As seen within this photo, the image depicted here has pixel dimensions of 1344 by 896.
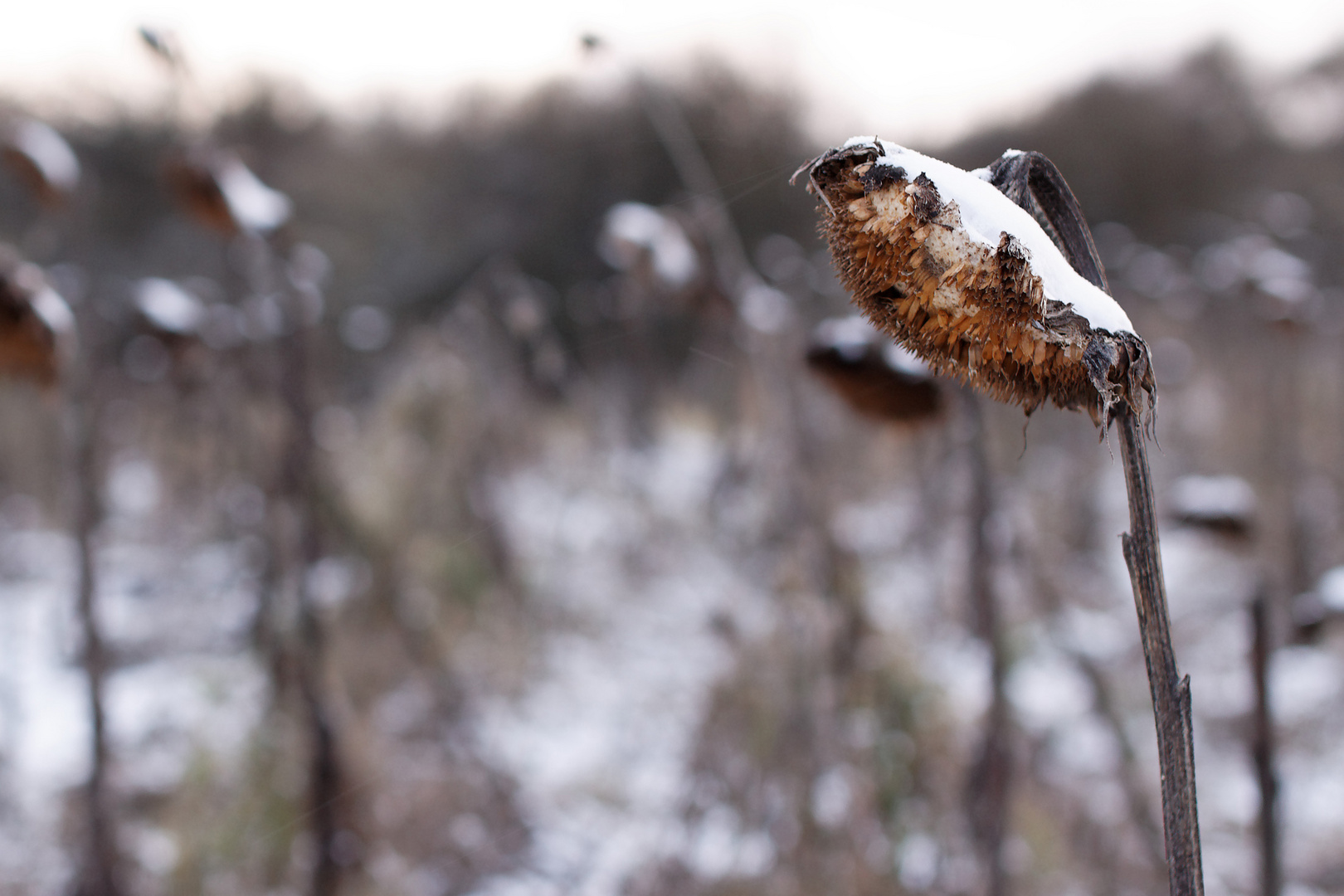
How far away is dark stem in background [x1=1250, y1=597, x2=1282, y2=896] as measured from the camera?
747mm

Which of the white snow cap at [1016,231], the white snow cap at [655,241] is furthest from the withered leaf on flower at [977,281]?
the white snow cap at [655,241]

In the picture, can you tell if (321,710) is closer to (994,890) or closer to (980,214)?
(994,890)

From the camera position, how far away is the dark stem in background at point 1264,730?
0.75 metres

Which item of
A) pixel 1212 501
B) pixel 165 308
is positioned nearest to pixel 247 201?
pixel 165 308

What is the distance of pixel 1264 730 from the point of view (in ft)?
2.44

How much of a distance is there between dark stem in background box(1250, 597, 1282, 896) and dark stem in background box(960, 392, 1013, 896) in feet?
0.83

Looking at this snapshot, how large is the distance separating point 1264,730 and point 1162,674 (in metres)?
0.59

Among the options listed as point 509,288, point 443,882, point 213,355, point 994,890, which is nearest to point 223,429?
point 213,355

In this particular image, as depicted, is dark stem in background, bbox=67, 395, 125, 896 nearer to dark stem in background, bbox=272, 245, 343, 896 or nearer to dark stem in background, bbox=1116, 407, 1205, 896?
dark stem in background, bbox=272, 245, 343, 896

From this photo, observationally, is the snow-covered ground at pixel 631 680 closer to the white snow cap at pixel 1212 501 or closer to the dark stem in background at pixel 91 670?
the white snow cap at pixel 1212 501

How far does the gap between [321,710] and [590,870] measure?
2.52 ft

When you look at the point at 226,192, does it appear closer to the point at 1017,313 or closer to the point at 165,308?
the point at 165,308

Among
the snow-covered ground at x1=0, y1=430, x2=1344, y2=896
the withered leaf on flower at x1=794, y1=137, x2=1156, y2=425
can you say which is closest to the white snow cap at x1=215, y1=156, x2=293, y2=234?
the snow-covered ground at x1=0, y1=430, x2=1344, y2=896

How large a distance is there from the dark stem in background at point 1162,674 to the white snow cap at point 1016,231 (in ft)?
0.13
